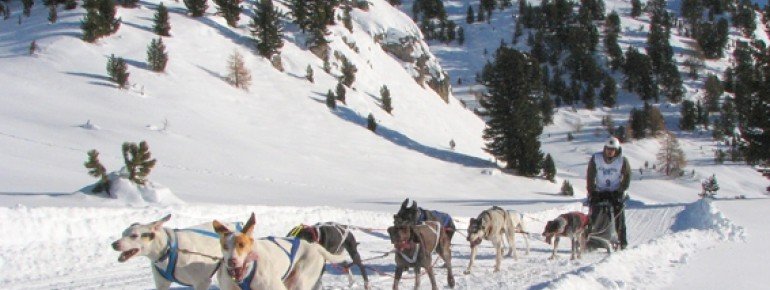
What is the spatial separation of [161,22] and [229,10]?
26.6 ft

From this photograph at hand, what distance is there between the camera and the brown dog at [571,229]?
9812mm

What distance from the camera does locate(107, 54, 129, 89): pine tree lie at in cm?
2805

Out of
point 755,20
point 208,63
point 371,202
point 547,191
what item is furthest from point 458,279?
point 755,20

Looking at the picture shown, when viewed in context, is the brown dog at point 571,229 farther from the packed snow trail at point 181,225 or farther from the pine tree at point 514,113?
the pine tree at point 514,113

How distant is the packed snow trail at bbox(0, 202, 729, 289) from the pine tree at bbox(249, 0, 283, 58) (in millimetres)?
28843

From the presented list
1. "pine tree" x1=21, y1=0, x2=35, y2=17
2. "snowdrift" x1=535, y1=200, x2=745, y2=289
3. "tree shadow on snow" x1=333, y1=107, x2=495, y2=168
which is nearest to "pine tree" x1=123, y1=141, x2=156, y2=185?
"snowdrift" x1=535, y1=200, x2=745, y2=289

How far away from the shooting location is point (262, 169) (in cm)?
2411

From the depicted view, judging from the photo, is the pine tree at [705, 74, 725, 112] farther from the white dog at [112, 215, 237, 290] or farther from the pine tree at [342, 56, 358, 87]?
the white dog at [112, 215, 237, 290]

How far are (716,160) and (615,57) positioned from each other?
40.3m

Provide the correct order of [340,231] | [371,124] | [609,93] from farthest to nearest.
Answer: [609,93] < [371,124] < [340,231]

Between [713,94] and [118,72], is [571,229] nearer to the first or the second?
[118,72]

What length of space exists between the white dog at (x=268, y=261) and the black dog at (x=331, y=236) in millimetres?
1508

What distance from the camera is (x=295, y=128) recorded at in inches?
1325

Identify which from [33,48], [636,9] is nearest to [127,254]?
[33,48]
